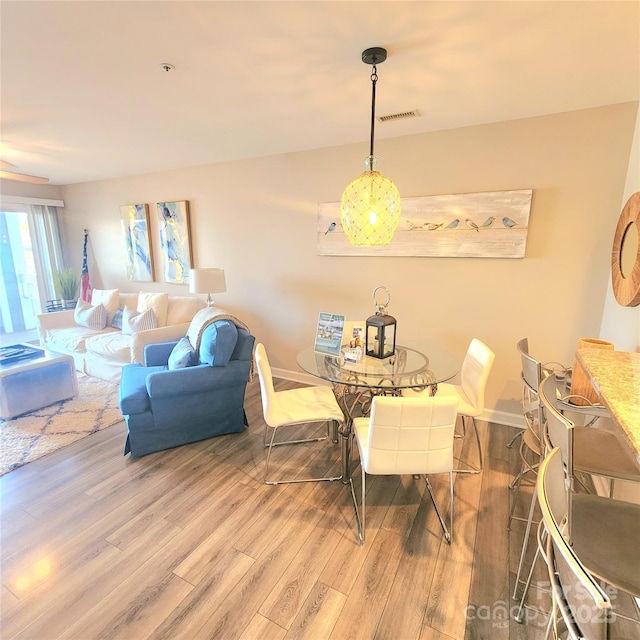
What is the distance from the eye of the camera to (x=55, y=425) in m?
2.91

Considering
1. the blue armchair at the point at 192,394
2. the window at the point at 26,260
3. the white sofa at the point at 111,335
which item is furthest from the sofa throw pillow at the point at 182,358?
the window at the point at 26,260

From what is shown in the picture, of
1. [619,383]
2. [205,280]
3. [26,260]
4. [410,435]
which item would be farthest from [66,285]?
[619,383]

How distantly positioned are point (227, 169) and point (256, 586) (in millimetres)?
3891

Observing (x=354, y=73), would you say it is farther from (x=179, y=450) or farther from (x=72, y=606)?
(x=72, y=606)

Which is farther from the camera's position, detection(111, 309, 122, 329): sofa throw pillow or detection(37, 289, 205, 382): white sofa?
detection(111, 309, 122, 329): sofa throw pillow

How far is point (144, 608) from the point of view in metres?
1.46

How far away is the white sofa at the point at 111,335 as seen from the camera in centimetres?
373

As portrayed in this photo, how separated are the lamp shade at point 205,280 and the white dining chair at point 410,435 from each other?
104 inches

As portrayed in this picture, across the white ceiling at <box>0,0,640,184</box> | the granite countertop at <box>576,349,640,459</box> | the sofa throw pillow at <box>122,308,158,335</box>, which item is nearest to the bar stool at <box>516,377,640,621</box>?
the granite countertop at <box>576,349,640,459</box>

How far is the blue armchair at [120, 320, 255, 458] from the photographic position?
2.44 metres

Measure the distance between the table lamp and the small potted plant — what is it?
308 cm

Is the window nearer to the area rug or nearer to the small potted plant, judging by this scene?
the small potted plant

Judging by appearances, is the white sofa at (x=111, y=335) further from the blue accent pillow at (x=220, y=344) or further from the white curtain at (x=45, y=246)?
the white curtain at (x=45, y=246)

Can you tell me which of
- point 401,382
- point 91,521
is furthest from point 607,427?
point 91,521
